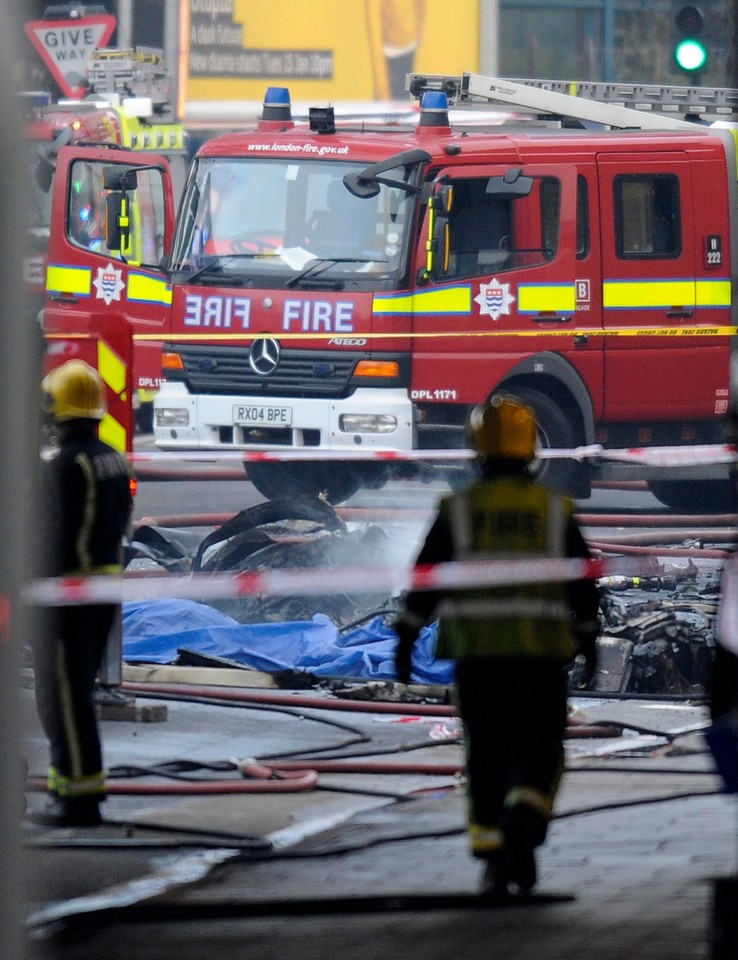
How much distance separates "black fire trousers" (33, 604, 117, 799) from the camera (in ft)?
19.5

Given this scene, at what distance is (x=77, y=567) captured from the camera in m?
6.09

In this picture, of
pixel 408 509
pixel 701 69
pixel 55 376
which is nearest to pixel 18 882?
pixel 55 376

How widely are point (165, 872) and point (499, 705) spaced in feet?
3.88

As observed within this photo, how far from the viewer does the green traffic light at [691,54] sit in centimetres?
1117

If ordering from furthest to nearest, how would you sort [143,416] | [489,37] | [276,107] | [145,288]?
[489,37] < [143,416] < [145,288] < [276,107]

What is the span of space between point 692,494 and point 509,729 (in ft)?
31.3

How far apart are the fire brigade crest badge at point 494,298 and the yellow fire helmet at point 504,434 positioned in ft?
Answer: 25.8

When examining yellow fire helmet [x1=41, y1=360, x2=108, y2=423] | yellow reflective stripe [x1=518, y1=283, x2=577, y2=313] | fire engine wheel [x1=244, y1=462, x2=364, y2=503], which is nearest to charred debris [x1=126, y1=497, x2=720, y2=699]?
fire engine wheel [x1=244, y1=462, x2=364, y2=503]

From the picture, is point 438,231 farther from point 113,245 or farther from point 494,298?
point 113,245

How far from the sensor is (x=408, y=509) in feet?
43.0

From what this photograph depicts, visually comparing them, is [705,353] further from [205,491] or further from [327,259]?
[205,491]

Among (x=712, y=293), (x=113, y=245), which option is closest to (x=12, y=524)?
(x=712, y=293)

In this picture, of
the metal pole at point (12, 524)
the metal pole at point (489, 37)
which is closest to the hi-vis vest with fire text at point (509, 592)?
the metal pole at point (12, 524)

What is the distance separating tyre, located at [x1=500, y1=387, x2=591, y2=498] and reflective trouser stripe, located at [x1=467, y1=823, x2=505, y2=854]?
26.5ft
